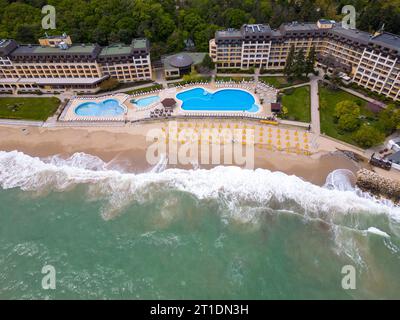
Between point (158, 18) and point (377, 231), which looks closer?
point (377, 231)

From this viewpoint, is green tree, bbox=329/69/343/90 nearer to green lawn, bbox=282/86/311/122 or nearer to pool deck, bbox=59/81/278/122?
green lawn, bbox=282/86/311/122

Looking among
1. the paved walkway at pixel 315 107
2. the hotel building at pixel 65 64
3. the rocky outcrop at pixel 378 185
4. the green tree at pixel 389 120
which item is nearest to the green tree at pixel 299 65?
the paved walkway at pixel 315 107

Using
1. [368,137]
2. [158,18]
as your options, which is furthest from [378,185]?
[158,18]

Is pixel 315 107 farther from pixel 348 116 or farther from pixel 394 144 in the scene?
pixel 394 144

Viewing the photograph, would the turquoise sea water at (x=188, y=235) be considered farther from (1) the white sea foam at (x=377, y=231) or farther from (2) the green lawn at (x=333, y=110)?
(2) the green lawn at (x=333, y=110)

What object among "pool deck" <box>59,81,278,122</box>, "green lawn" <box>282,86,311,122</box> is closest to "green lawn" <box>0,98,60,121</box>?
"pool deck" <box>59,81,278,122</box>
